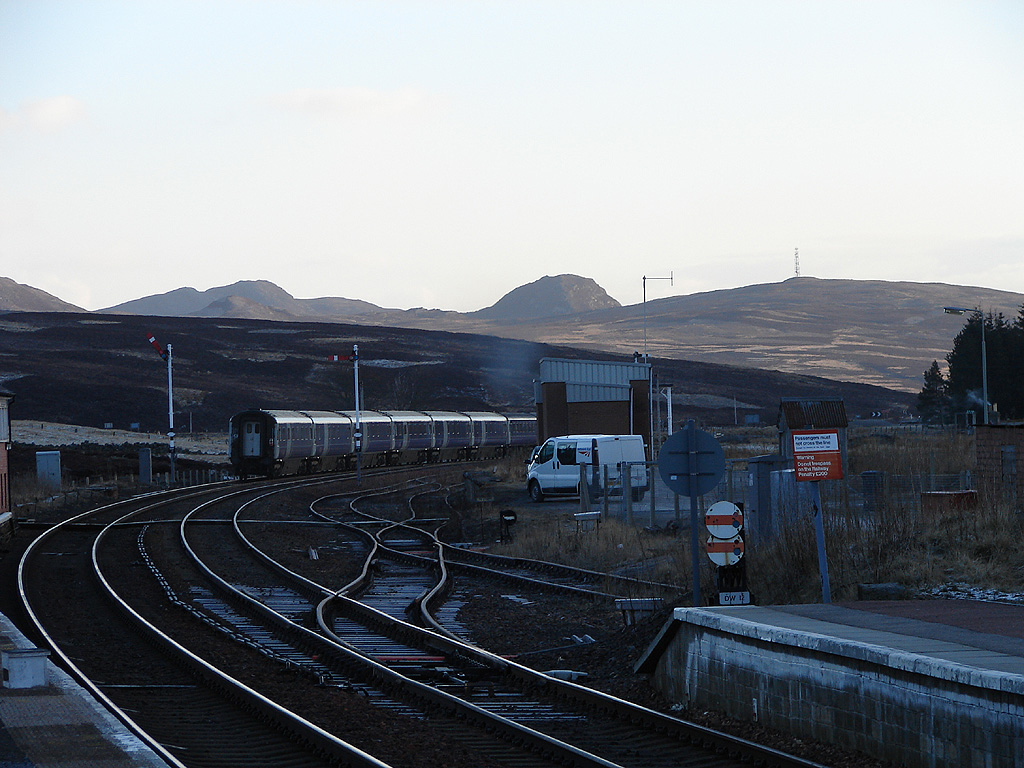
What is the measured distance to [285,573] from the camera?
68.5 ft

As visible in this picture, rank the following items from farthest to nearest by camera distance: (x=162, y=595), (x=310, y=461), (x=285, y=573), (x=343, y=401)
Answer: (x=343, y=401)
(x=310, y=461)
(x=285, y=573)
(x=162, y=595)

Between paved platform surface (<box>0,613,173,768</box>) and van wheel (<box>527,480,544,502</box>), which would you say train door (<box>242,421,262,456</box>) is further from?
paved platform surface (<box>0,613,173,768</box>)

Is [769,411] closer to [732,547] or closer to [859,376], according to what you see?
[859,376]

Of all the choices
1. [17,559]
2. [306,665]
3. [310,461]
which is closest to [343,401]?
[310,461]

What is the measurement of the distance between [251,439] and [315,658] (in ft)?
133

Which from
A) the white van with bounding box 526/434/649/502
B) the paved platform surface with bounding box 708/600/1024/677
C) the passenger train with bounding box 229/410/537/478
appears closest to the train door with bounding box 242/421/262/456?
the passenger train with bounding box 229/410/537/478

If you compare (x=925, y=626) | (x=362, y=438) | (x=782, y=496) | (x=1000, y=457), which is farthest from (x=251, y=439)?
(x=925, y=626)

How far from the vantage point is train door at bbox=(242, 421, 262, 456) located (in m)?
52.6

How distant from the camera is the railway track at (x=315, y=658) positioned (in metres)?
9.26

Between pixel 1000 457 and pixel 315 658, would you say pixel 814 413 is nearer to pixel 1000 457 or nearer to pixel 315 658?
pixel 1000 457

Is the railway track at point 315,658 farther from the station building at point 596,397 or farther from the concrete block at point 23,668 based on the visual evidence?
the station building at point 596,397

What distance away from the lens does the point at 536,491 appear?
3500 centimetres

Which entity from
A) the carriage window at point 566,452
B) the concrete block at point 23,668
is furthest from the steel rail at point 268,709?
the carriage window at point 566,452

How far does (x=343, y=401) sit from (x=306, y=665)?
10886cm
